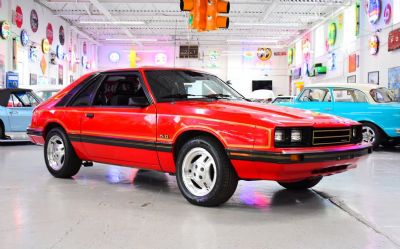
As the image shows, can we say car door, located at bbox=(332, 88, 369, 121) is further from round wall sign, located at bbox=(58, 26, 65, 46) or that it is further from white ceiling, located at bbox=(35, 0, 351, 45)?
round wall sign, located at bbox=(58, 26, 65, 46)

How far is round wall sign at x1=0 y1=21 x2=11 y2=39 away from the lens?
16.7 m

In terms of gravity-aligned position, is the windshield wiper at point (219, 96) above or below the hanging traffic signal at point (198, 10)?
below

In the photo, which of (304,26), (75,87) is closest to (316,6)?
(304,26)

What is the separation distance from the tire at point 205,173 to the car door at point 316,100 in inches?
271

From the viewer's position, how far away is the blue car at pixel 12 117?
36.2 feet

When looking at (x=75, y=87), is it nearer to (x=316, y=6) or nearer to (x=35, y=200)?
(x=35, y=200)

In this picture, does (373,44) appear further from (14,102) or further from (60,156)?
(60,156)

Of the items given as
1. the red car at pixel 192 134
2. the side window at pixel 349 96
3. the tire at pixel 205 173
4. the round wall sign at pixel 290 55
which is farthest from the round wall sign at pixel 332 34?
the tire at pixel 205 173

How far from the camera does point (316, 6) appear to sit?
22.3m

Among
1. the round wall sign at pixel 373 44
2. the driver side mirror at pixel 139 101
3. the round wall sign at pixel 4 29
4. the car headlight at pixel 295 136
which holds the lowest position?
the car headlight at pixel 295 136

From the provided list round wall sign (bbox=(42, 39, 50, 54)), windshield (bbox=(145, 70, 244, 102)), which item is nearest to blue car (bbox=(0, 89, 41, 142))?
windshield (bbox=(145, 70, 244, 102))

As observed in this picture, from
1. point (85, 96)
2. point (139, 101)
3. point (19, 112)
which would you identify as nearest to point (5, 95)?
point (19, 112)

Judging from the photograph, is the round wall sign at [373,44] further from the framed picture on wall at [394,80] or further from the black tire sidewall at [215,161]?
the black tire sidewall at [215,161]

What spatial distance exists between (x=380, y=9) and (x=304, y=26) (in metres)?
11.0
